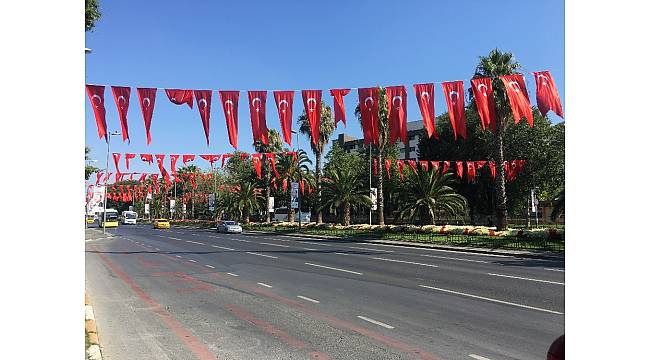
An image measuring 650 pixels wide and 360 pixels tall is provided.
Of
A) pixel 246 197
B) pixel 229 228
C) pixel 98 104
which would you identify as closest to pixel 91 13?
pixel 98 104

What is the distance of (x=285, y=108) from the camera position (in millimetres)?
16719

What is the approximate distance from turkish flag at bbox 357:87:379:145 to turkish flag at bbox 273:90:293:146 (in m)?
2.45

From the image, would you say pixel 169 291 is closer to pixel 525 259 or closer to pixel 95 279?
pixel 95 279

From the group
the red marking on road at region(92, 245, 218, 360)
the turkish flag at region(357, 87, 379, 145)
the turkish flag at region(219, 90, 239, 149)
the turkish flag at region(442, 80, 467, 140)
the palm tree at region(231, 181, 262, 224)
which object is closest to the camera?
the red marking on road at region(92, 245, 218, 360)

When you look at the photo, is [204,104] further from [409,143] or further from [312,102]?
[409,143]

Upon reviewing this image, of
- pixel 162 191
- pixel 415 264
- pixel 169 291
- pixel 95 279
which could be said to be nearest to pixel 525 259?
pixel 415 264

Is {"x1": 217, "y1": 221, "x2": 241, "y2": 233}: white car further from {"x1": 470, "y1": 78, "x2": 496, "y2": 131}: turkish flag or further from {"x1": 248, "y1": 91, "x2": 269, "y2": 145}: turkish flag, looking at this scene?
{"x1": 470, "y1": 78, "x2": 496, "y2": 131}: turkish flag

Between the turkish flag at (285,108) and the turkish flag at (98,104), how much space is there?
211 inches

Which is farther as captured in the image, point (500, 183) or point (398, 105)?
point (500, 183)

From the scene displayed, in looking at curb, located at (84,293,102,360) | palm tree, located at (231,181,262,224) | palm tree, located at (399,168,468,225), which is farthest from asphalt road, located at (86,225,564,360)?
palm tree, located at (231,181,262,224)

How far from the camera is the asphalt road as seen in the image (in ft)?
21.9

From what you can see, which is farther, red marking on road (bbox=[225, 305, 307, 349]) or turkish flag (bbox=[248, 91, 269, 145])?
turkish flag (bbox=[248, 91, 269, 145])

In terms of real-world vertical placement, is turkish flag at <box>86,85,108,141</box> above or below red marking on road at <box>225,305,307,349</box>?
above

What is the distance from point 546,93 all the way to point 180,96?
12.1 m
